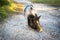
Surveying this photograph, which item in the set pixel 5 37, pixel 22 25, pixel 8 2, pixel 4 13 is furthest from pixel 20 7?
pixel 5 37

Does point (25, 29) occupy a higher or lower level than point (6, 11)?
lower

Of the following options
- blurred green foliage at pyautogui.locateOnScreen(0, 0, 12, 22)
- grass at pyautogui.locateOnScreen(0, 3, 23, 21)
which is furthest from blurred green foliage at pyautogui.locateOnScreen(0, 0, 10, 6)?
grass at pyautogui.locateOnScreen(0, 3, 23, 21)

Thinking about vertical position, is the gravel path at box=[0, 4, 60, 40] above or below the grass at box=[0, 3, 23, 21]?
below

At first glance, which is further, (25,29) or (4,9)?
(4,9)

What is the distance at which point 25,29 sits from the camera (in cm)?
674

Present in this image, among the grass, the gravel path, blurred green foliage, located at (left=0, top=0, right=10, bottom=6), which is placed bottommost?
the gravel path

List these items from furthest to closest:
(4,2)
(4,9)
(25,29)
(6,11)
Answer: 1. (4,2)
2. (4,9)
3. (6,11)
4. (25,29)

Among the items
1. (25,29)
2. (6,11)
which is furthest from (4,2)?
(25,29)

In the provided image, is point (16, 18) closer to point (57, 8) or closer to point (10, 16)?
point (10, 16)

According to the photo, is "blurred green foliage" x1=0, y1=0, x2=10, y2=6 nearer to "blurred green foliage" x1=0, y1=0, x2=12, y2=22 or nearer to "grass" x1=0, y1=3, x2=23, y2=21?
"blurred green foliage" x1=0, y1=0, x2=12, y2=22

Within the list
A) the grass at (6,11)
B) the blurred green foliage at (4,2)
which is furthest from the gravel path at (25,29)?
the blurred green foliage at (4,2)

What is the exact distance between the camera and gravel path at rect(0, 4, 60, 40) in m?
5.95

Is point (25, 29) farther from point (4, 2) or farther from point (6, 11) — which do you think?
point (4, 2)

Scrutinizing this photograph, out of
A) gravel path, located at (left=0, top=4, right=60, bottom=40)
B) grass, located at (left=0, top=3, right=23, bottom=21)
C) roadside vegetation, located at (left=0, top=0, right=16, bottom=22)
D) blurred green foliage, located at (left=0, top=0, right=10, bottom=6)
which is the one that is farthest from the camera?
blurred green foliage, located at (left=0, top=0, right=10, bottom=6)
